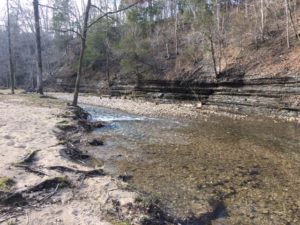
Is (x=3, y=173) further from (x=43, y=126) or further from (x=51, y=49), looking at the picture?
(x=51, y=49)

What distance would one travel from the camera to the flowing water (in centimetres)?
626

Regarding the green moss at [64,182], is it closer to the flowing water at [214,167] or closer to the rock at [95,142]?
the flowing water at [214,167]

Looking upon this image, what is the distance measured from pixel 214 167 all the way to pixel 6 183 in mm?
4811

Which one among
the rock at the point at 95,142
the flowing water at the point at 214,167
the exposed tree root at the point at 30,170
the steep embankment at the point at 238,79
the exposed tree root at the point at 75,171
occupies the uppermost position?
the steep embankment at the point at 238,79

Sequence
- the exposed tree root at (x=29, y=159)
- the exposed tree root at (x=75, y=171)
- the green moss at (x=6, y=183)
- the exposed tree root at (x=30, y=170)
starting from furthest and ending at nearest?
the exposed tree root at (x=29, y=159) < the exposed tree root at (x=75, y=171) < the exposed tree root at (x=30, y=170) < the green moss at (x=6, y=183)

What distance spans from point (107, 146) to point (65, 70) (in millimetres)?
42436

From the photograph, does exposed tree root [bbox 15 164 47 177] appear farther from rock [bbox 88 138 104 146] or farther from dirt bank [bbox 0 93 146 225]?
rock [bbox 88 138 104 146]

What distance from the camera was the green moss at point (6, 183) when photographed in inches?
222

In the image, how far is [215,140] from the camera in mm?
12125

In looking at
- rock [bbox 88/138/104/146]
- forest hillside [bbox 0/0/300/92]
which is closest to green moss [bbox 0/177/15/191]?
rock [bbox 88/138/104/146]

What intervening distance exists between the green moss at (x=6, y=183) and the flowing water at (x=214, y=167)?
2301 millimetres

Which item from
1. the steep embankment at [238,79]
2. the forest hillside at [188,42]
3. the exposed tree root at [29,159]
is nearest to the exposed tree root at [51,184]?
the exposed tree root at [29,159]

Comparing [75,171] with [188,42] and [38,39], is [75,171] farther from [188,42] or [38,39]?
[188,42]

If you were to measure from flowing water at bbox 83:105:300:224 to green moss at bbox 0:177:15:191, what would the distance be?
7.55ft
